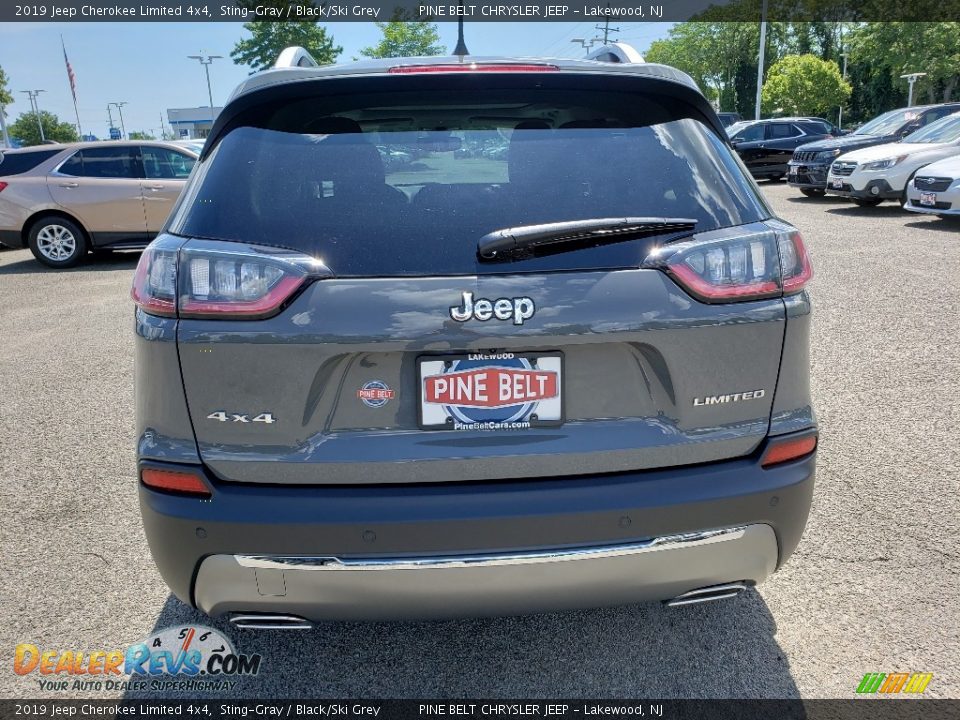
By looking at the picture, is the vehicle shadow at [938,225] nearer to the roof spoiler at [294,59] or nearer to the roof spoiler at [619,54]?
the roof spoiler at [619,54]

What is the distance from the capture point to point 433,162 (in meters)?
2.11

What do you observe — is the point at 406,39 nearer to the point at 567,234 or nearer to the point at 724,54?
the point at 724,54

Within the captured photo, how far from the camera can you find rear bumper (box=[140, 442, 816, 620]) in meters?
1.88

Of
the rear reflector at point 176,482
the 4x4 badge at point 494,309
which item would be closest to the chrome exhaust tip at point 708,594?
the 4x4 badge at point 494,309

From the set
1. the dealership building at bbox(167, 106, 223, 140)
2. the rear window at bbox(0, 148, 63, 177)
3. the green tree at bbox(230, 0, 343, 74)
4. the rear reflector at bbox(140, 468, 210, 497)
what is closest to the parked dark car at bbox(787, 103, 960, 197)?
the rear window at bbox(0, 148, 63, 177)

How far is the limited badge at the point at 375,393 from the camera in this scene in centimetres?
187

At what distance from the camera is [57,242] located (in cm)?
1134

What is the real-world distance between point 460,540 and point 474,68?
132 cm

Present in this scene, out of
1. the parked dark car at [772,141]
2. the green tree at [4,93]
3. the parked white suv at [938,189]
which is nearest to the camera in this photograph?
the parked white suv at [938,189]

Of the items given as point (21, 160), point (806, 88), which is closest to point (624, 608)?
point (21, 160)

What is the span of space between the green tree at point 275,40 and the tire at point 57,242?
3524 cm

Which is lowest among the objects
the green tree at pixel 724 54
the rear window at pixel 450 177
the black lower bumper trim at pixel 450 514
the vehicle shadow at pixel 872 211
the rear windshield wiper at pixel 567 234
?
the vehicle shadow at pixel 872 211

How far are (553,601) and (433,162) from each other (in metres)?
1.24

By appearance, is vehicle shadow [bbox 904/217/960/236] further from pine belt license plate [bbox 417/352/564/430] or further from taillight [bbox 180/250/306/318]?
taillight [bbox 180/250/306/318]
